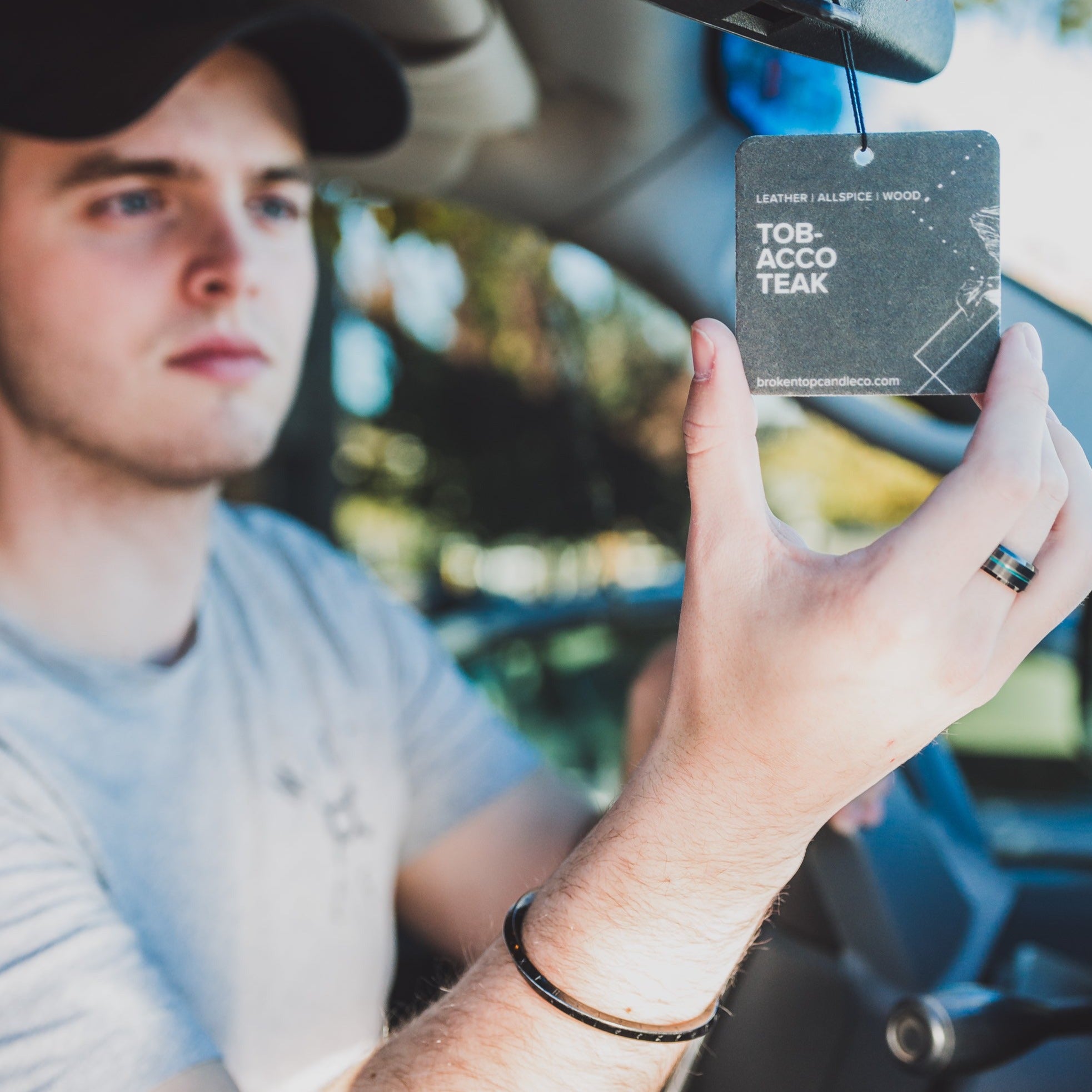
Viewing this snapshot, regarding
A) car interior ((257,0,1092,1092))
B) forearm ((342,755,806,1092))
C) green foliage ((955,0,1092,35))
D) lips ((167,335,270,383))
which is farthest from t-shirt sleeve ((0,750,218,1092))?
green foliage ((955,0,1092,35))

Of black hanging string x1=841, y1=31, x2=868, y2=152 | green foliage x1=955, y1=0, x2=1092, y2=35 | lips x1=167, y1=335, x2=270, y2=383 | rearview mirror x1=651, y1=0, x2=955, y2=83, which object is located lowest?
lips x1=167, y1=335, x2=270, y2=383

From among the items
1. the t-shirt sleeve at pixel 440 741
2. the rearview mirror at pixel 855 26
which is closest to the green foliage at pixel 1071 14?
the rearview mirror at pixel 855 26

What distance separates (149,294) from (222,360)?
5.8 inches

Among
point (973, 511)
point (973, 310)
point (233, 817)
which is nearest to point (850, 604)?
point (973, 511)

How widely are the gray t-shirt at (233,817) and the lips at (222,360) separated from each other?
0.45 m

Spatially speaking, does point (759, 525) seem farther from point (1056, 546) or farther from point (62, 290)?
point (62, 290)

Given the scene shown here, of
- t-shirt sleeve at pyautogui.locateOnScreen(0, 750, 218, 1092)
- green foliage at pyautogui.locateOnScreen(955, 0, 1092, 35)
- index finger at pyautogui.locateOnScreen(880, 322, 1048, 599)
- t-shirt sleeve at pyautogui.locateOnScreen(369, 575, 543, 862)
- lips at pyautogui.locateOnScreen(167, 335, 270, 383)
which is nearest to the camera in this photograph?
index finger at pyautogui.locateOnScreen(880, 322, 1048, 599)

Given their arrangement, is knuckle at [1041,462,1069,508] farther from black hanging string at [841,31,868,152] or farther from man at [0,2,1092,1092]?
black hanging string at [841,31,868,152]

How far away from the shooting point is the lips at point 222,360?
1589 mm

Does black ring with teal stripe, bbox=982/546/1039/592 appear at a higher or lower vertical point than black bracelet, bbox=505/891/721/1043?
higher

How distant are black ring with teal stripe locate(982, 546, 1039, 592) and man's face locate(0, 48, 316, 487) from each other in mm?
1262

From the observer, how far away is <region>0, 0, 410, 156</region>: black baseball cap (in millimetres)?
1474

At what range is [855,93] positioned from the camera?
31.5 inches

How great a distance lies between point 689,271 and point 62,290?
39.1 inches
